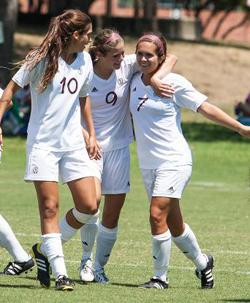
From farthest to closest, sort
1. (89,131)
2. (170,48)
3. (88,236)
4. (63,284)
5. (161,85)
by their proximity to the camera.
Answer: (170,48) < (88,236) < (89,131) < (161,85) < (63,284)

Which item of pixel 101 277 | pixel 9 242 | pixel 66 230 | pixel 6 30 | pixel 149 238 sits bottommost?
pixel 6 30

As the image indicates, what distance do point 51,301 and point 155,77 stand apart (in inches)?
81.6

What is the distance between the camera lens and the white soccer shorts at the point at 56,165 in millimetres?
9453

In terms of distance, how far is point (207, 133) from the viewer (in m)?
30.8

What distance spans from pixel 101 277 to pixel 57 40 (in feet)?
7.07

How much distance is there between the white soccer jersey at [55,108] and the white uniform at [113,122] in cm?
69

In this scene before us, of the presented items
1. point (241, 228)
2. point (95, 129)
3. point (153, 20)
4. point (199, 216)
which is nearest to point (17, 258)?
point (95, 129)

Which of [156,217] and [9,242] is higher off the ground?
[156,217]

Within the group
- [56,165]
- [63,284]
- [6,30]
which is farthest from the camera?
[6,30]

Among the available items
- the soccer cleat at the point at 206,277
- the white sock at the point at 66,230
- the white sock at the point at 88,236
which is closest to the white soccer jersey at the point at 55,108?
the white sock at the point at 66,230

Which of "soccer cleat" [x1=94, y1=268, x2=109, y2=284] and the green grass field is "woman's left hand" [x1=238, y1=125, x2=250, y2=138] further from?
"soccer cleat" [x1=94, y1=268, x2=109, y2=284]

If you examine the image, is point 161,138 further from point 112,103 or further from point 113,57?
point 113,57

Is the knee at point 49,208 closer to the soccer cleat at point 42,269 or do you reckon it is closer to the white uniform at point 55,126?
the white uniform at point 55,126

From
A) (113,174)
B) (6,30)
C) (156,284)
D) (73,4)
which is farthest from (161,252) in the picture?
(73,4)
